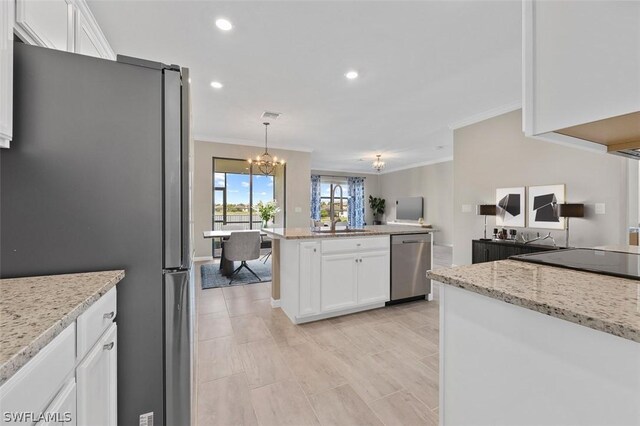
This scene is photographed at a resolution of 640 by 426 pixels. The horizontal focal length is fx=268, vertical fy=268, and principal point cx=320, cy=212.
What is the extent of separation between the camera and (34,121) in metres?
1.04

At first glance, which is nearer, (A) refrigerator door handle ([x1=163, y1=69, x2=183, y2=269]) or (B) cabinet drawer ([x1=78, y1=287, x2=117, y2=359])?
(B) cabinet drawer ([x1=78, y1=287, x2=117, y2=359])

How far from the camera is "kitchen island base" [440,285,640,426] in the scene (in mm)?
620

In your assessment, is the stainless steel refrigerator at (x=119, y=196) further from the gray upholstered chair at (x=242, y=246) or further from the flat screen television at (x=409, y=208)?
the flat screen television at (x=409, y=208)

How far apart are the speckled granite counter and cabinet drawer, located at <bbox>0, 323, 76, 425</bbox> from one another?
118 centimetres

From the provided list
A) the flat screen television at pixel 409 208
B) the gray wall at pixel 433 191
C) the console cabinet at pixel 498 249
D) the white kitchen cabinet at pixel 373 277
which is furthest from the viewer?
the flat screen television at pixel 409 208

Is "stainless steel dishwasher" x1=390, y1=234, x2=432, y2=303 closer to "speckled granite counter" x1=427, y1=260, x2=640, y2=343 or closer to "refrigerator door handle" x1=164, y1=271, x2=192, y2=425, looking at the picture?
"speckled granite counter" x1=427, y1=260, x2=640, y2=343

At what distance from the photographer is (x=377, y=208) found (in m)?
11.1

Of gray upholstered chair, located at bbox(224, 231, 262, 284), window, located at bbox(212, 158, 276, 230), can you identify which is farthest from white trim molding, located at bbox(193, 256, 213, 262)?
gray upholstered chair, located at bbox(224, 231, 262, 284)

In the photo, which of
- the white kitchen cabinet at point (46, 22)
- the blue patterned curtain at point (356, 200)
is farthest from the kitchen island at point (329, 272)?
the blue patterned curtain at point (356, 200)

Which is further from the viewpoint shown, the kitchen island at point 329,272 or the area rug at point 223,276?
the area rug at point 223,276

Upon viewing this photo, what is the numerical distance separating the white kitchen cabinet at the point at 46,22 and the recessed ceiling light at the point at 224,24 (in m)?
0.97

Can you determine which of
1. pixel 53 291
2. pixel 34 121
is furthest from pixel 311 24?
pixel 53 291

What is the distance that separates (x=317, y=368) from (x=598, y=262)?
1.72 metres

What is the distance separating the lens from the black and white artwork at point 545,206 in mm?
3619
